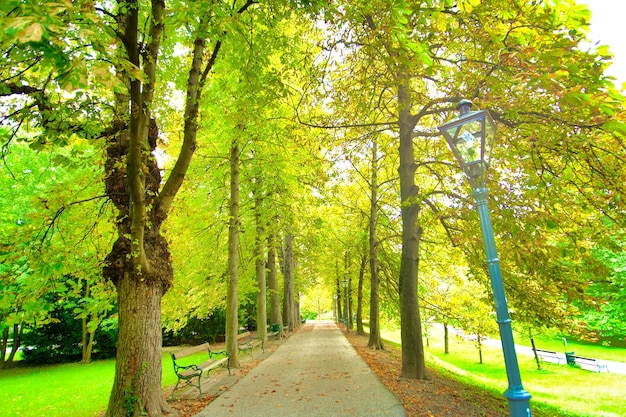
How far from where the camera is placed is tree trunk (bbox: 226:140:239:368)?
Answer: 10383 mm

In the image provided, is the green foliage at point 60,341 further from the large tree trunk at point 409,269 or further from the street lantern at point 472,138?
the street lantern at point 472,138

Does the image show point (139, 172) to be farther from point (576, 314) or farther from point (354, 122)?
point (576, 314)

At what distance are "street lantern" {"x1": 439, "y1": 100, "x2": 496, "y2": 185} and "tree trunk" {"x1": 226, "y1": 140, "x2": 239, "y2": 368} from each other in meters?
7.75

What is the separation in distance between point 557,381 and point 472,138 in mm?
18395

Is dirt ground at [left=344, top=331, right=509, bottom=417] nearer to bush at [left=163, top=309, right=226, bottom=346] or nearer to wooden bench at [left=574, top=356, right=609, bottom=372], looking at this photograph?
wooden bench at [left=574, top=356, right=609, bottom=372]

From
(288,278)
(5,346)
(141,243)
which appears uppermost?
(141,243)

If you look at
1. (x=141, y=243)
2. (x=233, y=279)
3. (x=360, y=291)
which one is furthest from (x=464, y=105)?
(x=360, y=291)

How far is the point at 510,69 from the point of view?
199 inches

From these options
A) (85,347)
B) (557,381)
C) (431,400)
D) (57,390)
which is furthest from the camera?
(85,347)

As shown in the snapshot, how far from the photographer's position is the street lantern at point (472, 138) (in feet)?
12.6

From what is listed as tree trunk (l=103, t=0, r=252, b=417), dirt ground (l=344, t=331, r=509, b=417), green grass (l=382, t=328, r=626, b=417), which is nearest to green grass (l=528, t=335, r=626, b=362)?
green grass (l=382, t=328, r=626, b=417)

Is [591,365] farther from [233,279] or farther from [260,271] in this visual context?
[233,279]

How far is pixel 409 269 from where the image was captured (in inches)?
319

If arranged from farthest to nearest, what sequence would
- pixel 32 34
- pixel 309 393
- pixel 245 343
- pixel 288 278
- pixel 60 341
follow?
1. pixel 288 278
2. pixel 60 341
3. pixel 245 343
4. pixel 309 393
5. pixel 32 34
